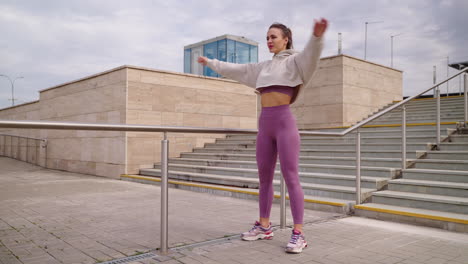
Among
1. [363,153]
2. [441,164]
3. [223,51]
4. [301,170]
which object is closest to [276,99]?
[441,164]

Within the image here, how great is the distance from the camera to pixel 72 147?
11.5 meters

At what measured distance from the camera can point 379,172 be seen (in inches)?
232

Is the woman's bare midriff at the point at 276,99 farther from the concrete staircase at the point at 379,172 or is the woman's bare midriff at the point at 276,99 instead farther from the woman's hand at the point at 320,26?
the concrete staircase at the point at 379,172

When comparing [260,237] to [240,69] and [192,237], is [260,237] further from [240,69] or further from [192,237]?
[240,69]

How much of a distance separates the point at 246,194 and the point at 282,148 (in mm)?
3185

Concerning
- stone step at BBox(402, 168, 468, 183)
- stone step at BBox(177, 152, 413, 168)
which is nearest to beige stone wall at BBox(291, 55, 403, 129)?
stone step at BBox(177, 152, 413, 168)

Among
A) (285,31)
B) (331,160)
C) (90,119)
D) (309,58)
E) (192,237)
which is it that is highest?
(285,31)

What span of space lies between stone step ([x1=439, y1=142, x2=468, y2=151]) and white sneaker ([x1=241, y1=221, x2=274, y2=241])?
4.07 metres

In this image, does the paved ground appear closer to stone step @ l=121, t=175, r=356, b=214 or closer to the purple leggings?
stone step @ l=121, t=175, r=356, b=214

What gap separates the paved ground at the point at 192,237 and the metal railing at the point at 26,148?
26.9 ft

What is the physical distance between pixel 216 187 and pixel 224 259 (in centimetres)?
402

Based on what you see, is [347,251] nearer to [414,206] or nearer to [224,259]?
[224,259]

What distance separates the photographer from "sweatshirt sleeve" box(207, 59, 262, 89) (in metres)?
3.43

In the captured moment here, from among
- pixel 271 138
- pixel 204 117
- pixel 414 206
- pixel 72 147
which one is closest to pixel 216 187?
pixel 414 206
